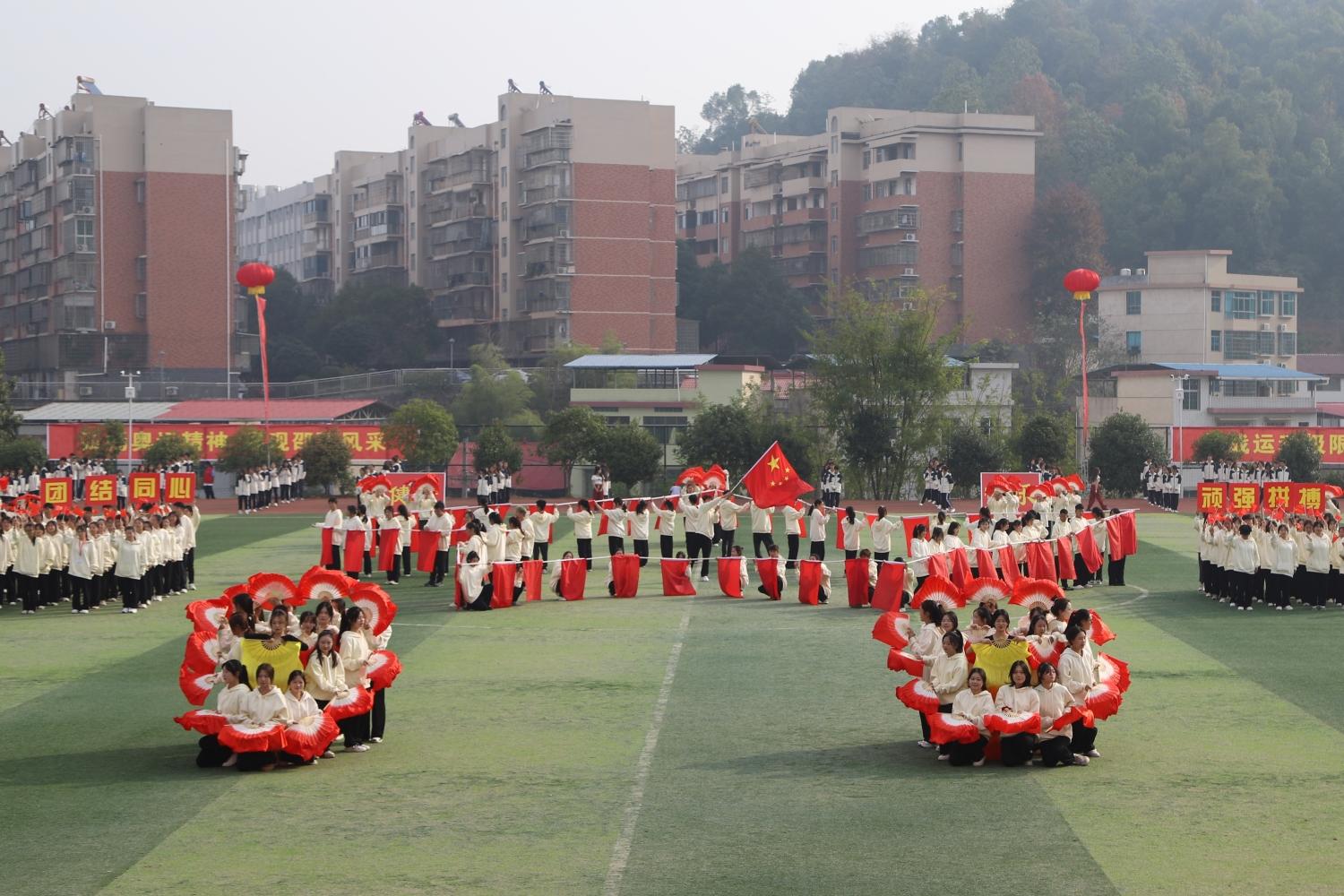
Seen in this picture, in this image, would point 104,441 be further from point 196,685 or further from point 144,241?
point 196,685

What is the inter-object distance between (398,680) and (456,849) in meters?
7.12

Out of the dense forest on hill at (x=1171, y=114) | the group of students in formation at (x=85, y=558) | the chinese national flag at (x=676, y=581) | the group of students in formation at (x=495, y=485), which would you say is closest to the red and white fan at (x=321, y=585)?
the group of students in formation at (x=85, y=558)

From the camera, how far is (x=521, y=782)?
1314 cm

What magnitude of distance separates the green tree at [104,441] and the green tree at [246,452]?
14.4 feet

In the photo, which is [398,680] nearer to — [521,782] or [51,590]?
[521,782]

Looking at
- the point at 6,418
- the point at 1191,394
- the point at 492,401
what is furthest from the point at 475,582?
the point at 492,401

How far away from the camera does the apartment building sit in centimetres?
11769

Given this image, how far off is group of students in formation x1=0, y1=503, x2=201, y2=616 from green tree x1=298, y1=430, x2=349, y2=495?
80.7ft

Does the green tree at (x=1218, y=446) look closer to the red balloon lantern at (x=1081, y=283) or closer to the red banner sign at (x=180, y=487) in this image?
the red balloon lantern at (x=1081, y=283)

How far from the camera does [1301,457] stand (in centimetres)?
5266

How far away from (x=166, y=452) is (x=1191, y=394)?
126 ft

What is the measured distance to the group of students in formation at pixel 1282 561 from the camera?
2427 cm

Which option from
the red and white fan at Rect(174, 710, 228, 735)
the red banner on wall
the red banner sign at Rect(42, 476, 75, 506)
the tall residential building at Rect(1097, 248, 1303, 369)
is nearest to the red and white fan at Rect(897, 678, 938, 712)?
the red and white fan at Rect(174, 710, 228, 735)

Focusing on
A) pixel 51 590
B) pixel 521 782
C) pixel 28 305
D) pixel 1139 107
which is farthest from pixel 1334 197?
pixel 521 782
